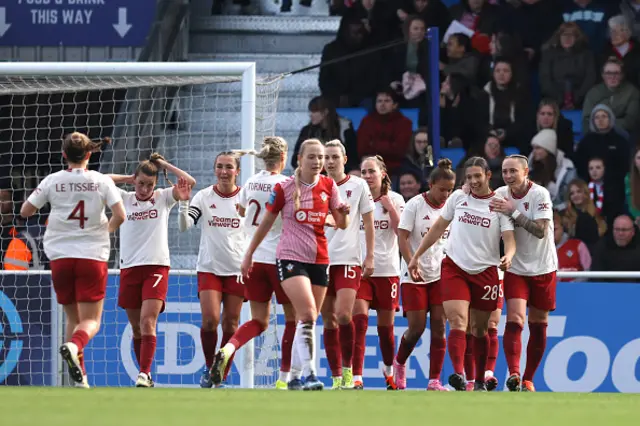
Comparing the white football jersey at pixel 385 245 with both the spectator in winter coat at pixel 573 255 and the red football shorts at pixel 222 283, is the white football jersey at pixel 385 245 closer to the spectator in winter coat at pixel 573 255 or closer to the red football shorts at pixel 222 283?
the red football shorts at pixel 222 283

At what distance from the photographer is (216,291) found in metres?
11.8

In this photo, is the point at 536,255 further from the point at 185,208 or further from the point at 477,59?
the point at 477,59

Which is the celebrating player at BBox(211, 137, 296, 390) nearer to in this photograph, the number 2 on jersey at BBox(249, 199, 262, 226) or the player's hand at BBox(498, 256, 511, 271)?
the number 2 on jersey at BBox(249, 199, 262, 226)

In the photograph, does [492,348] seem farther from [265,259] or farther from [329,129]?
[329,129]

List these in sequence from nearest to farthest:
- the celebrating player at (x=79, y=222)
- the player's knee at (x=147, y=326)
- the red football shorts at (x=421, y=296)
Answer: the celebrating player at (x=79, y=222) → the player's knee at (x=147, y=326) → the red football shorts at (x=421, y=296)

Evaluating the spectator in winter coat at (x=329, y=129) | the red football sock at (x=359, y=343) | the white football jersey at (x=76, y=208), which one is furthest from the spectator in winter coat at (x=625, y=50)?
the white football jersey at (x=76, y=208)

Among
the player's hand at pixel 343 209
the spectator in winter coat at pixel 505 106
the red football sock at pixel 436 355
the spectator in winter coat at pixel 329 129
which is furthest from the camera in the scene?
the spectator in winter coat at pixel 505 106

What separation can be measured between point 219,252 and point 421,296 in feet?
6.07

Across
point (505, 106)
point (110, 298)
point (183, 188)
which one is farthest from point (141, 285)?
point (505, 106)

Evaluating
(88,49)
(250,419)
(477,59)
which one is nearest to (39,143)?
(88,49)

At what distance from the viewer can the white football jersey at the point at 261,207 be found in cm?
1088

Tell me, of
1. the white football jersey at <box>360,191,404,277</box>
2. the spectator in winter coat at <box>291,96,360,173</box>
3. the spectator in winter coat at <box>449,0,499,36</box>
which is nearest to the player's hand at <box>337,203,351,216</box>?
the white football jersey at <box>360,191,404,277</box>

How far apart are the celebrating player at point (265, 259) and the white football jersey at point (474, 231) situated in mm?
1454

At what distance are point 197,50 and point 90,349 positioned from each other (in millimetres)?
6266
